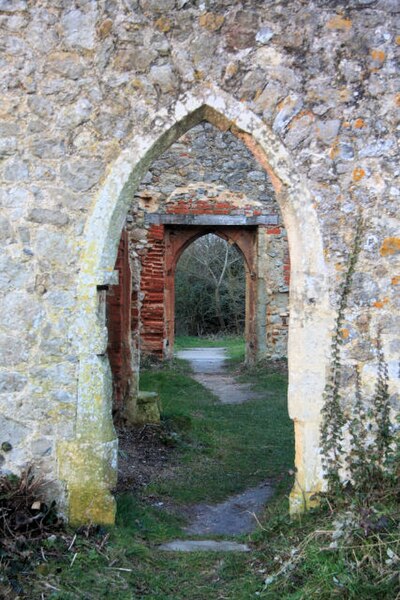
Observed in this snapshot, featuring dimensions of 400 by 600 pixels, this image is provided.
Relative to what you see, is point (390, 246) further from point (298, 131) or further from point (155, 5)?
point (155, 5)

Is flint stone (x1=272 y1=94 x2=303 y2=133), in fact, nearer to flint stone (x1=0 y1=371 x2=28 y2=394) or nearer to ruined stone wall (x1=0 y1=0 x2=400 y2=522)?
ruined stone wall (x1=0 y1=0 x2=400 y2=522)

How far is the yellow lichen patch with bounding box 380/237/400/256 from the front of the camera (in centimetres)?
393

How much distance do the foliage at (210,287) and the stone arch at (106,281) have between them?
18.9m

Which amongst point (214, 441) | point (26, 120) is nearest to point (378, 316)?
point (26, 120)

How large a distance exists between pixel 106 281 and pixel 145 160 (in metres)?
0.78

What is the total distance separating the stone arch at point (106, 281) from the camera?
391 cm

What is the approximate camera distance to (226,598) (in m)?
3.36

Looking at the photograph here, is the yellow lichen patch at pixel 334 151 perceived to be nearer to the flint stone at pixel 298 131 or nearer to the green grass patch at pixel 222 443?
the flint stone at pixel 298 131

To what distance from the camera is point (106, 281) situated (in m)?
4.00

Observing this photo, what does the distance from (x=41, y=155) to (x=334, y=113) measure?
181 centimetres

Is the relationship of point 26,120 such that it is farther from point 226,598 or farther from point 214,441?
point 214,441

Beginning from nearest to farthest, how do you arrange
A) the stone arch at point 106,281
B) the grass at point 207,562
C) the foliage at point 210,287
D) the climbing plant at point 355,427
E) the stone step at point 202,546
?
the grass at point 207,562
the climbing plant at point 355,427
the stone arch at point 106,281
the stone step at point 202,546
the foliage at point 210,287

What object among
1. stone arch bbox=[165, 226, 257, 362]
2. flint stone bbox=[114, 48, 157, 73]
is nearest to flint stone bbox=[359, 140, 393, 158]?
flint stone bbox=[114, 48, 157, 73]

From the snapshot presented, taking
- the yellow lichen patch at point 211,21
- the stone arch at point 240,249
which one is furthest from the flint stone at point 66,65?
the stone arch at point 240,249
